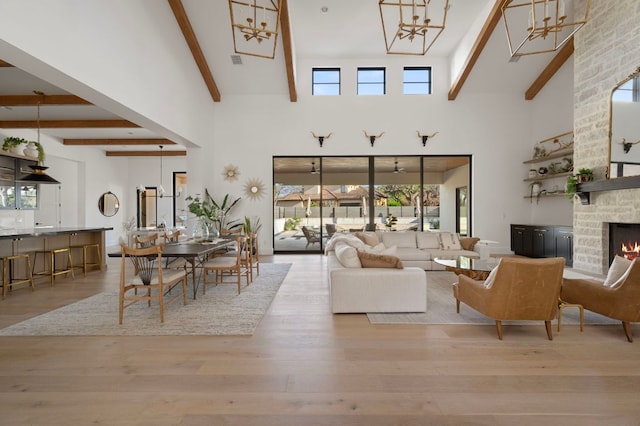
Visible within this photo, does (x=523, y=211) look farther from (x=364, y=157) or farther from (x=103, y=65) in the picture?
(x=103, y=65)

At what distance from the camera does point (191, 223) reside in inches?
346

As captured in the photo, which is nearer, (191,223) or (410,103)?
(191,223)

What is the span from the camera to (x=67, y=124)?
316 inches

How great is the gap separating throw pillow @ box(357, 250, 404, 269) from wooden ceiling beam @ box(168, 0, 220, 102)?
6122mm

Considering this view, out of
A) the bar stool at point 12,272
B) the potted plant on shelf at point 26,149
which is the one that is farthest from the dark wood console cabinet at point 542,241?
the potted plant on shelf at point 26,149

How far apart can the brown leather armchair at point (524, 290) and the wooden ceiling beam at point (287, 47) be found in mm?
5662

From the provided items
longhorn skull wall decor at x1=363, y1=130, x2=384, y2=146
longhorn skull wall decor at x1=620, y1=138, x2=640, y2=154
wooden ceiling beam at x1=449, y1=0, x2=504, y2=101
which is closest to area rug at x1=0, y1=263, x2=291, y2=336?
longhorn skull wall decor at x1=363, y1=130, x2=384, y2=146

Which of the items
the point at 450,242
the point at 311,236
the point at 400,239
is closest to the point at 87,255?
the point at 311,236

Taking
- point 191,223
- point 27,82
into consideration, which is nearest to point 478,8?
point 191,223

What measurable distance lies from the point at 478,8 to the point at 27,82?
8.84m

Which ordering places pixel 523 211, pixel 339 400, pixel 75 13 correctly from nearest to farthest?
pixel 339 400 < pixel 75 13 < pixel 523 211

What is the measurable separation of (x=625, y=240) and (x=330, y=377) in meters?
6.24

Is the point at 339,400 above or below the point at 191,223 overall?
below

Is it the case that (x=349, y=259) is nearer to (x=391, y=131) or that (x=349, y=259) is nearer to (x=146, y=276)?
(x=146, y=276)
